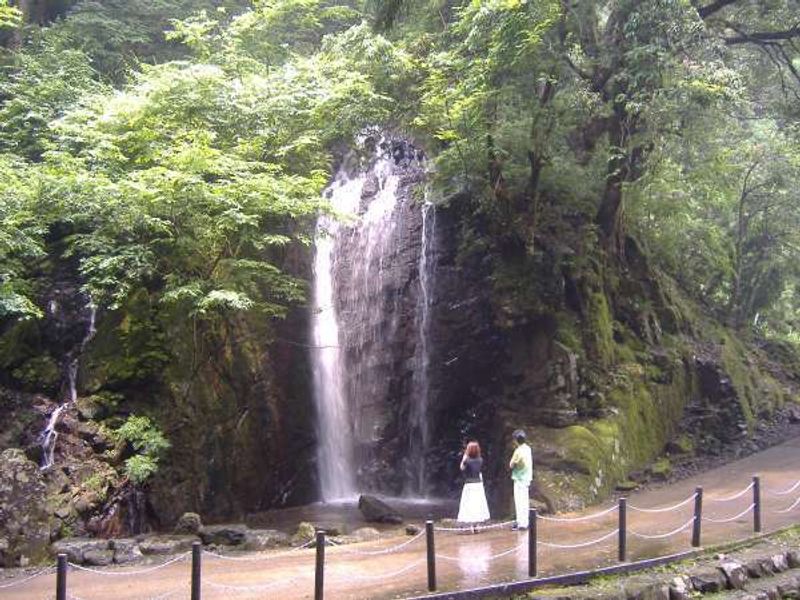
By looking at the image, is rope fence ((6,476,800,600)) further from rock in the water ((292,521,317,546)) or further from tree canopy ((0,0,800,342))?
tree canopy ((0,0,800,342))

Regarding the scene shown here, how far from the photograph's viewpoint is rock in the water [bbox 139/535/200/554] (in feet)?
33.8

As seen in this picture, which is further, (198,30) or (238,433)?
(198,30)

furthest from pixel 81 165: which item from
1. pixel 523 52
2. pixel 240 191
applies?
pixel 523 52

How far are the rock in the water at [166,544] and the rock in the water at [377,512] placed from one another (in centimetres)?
391

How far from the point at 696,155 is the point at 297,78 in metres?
10.1

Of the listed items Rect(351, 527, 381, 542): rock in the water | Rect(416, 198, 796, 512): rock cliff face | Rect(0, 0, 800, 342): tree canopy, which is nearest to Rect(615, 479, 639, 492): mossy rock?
Rect(416, 198, 796, 512): rock cliff face

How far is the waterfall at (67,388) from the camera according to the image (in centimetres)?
1170

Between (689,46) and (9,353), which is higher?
(689,46)

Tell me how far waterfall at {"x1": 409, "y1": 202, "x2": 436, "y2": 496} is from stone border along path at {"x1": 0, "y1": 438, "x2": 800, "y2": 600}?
516 cm

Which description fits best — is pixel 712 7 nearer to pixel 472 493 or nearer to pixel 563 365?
pixel 563 365

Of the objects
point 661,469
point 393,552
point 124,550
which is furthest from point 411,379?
point 124,550

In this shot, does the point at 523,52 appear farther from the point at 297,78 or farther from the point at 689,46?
the point at 297,78

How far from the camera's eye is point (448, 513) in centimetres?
1513

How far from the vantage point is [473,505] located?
1162cm
